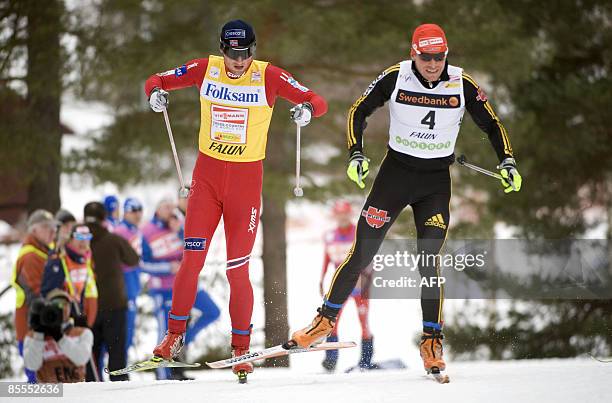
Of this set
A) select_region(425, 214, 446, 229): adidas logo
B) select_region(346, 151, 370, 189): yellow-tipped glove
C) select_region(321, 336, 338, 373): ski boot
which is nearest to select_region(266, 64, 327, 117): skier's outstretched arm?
select_region(346, 151, 370, 189): yellow-tipped glove

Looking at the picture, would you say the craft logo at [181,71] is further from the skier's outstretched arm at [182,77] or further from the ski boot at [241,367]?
the ski boot at [241,367]

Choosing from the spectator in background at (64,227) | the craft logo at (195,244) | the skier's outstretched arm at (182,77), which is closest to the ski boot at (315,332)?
the craft logo at (195,244)

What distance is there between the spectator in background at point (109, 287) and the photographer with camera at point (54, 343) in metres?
0.72

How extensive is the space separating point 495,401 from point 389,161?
181cm

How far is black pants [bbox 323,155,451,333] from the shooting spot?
6.75 metres

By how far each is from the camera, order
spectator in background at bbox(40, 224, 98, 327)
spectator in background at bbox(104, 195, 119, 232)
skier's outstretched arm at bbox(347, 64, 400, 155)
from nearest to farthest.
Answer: skier's outstretched arm at bbox(347, 64, 400, 155), spectator in background at bbox(40, 224, 98, 327), spectator in background at bbox(104, 195, 119, 232)

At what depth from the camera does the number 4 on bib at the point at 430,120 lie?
21.9 feet

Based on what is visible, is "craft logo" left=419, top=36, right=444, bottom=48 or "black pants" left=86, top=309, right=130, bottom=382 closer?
"craft logo" left=419, top=36, right=444, bottom=48

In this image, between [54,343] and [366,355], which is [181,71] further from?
[366,355]

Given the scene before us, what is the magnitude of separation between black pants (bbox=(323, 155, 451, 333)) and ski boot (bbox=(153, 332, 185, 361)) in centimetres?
131

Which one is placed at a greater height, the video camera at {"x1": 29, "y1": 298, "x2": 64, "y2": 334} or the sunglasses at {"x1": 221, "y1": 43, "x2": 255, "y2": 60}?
the sunglasses at {"x1": 221, "y1": 43, "x2": 255, "y2": 60}

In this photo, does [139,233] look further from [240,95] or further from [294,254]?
[294,254]

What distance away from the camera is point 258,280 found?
1503cm

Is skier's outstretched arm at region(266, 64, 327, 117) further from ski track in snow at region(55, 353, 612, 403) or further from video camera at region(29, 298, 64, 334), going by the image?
video camera at region(29, 298, 64, 334)
